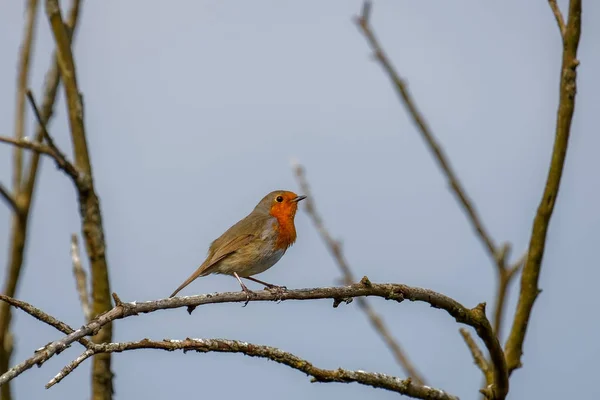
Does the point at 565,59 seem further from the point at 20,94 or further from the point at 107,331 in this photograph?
the point at 20,94

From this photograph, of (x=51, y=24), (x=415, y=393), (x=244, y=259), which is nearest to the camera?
(x=415, y=393)

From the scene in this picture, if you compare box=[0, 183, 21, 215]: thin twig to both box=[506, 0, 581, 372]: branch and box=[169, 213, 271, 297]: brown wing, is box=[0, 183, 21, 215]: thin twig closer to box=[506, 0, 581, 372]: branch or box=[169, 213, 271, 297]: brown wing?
box=[169, 213, 271, 297]: brown wing

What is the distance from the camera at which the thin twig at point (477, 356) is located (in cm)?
430

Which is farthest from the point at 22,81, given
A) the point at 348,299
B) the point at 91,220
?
the point at 348,299

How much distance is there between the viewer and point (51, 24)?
5059 mm

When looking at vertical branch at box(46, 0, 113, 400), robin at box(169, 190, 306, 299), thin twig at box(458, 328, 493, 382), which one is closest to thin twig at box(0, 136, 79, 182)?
vertical branch at box(46, 0, 113, 400)

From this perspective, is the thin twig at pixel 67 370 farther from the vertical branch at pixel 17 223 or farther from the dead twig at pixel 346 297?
the vertical branch at pixel 17 223

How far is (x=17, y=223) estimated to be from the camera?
5.34 m

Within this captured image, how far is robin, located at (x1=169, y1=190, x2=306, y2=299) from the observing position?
6590mm

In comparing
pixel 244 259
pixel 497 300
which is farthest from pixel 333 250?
pixel 497 300

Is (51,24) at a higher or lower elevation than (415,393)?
higher

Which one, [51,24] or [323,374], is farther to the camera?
[51,24]

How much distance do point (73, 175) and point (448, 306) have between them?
2.01m

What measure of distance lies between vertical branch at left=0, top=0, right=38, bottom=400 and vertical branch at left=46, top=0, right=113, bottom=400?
0.46 metres
